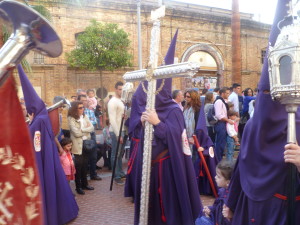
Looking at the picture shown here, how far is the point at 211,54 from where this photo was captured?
23641 mm

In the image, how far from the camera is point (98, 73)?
1984 cm

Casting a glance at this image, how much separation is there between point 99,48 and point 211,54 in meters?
9.55

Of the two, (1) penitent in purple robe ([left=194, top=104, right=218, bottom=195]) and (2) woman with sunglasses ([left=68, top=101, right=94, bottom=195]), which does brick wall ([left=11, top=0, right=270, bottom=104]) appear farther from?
(1) penitent in purple robe ([left=194, top=104, right=218, bottom=195])

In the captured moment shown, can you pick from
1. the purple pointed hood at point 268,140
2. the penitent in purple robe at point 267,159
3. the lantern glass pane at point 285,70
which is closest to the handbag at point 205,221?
the penitent in purple robe at point 267,159

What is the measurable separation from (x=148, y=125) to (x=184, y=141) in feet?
2.35

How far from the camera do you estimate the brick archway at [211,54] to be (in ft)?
73.6

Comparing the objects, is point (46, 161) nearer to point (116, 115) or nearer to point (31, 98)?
A: point (31, 98)

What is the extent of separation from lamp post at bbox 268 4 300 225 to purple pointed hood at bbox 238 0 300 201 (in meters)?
0.16

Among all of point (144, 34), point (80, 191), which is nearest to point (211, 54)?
point (144, 34)

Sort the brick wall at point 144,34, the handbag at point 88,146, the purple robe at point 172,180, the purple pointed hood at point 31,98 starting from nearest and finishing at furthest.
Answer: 1. the purple robe at point 172,180
2. the purple pointed hood at point 31,98
3. the handbag at point 88,146
4. the brick wall at point 144,34

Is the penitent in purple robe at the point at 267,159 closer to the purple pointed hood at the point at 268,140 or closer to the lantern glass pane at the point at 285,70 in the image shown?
the purple pointed hood at the point at 268,140

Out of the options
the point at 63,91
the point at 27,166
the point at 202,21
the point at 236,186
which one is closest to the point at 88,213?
the point at 236,186

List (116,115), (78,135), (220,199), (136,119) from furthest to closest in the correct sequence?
(116,115), (78,135), (136,119), (220,199)

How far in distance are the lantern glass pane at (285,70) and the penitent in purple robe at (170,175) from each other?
1.96 metres
